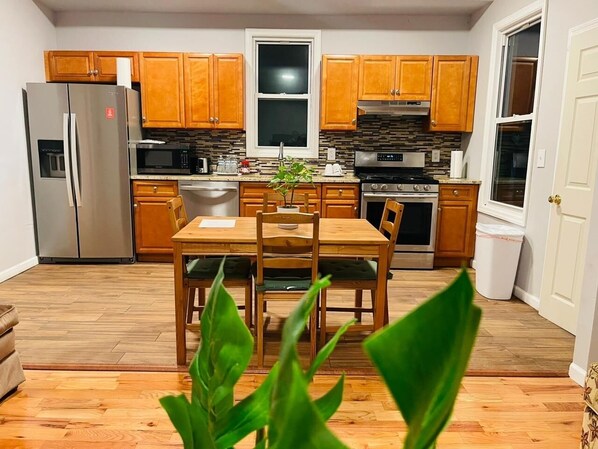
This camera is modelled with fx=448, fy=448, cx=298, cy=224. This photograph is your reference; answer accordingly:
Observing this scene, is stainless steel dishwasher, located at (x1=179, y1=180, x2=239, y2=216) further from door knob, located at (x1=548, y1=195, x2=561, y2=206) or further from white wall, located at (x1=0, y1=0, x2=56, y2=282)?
door knob, located at (x1=548, y1=195, x2=561, y2=206)

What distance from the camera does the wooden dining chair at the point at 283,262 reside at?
2242mm

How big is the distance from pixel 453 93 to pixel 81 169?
380 cm

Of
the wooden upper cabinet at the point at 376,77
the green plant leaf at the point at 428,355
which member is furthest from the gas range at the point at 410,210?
the green plant leaf at the point at 428,355

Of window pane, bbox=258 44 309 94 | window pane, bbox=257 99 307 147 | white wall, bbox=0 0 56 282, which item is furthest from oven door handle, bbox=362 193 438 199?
white wall, bbox=0 0 56 282

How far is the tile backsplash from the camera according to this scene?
500 cm

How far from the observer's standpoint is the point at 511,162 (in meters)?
4.00

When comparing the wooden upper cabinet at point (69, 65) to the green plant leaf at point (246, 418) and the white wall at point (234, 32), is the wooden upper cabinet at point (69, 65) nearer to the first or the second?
the white wall at point (234, 32)

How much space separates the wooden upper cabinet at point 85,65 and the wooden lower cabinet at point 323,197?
168cm

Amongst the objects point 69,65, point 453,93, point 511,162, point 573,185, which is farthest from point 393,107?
point 69,65

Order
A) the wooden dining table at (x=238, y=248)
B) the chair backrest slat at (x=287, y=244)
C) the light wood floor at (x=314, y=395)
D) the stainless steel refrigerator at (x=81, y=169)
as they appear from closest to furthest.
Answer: the light wood floor at (x=314, y=395) < the chair backrest slat at (x=287, y=244) < the wooden dining table at (x=238, y=248) < the stainless steel refrigerator at (x=81, y=169)

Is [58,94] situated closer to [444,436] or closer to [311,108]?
[311,108]

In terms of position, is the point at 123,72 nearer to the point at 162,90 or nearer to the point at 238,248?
the point at 162,90

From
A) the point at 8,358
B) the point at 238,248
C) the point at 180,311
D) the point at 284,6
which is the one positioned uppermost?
the point at 284,6

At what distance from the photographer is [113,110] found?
4273mm
